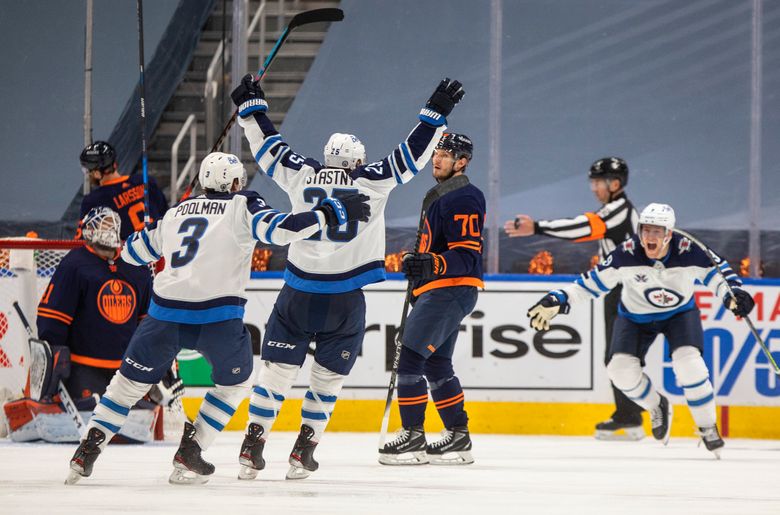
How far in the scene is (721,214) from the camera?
25.2ft

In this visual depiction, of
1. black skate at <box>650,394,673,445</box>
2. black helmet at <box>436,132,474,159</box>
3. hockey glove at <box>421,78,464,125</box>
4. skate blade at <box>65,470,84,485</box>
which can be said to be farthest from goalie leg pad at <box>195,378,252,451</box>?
black skate at <box>650,394,673,445</box>

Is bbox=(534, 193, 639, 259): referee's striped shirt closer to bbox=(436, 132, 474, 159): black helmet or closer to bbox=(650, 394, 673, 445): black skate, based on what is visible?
bbox=(650, 394, 673, 445): black skate

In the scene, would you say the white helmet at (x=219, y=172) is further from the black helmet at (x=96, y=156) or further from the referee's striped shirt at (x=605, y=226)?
the referee's striped shirt at (x=605, y=226)

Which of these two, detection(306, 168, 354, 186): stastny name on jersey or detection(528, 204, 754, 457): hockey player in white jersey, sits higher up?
detection(306, 168, 354, 186): stastny name on jersey

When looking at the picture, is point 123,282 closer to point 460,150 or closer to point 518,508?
point 460,150

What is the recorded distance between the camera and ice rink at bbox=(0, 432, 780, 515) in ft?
12.5

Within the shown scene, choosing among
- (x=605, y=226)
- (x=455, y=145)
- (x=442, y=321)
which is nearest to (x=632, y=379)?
(x=605, y=226)

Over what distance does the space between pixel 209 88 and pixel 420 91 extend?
1.37 meters

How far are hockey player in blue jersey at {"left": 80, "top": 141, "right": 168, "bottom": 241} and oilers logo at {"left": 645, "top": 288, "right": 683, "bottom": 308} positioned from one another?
102 inches

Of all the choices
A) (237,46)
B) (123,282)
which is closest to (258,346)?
(123,282)

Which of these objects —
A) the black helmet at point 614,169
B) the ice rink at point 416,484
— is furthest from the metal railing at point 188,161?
the black helmet at point 614,169

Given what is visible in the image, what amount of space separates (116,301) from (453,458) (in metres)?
1.78

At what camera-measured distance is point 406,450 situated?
5.19 metres

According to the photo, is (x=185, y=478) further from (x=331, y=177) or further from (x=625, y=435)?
(x=625, y=435)
